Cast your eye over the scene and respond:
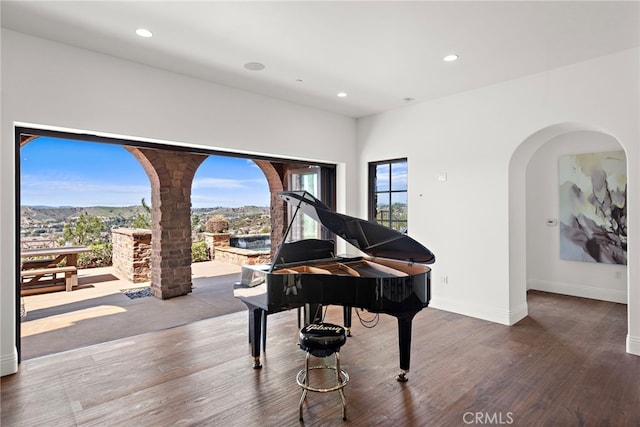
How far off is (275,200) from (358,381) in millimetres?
4915

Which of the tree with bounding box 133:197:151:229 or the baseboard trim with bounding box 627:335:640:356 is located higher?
the tree with bounding box 133:197:151:229

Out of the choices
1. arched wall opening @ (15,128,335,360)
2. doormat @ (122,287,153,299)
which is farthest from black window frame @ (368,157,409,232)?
doormat @ (122,287,153,299)

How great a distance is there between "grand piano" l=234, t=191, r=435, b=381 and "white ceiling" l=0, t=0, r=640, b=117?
1440 millimetres

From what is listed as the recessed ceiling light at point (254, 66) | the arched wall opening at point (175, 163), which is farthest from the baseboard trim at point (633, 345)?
the recessed ceiling light at point (254, 66)

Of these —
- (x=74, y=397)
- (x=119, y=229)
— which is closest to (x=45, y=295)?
(x=119, y=229)

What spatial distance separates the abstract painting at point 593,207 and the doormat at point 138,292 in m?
6.69

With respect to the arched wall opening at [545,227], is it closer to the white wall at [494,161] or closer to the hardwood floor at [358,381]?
the white wall at [494,161]

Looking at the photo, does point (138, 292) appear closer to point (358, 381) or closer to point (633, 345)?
point (358, 381)

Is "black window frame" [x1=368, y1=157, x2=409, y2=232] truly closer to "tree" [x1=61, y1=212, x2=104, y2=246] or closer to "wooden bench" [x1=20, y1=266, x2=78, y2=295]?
"tree" [x1=61, y1=212, x2=104, y2=246]

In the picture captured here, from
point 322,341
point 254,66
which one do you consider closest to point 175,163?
point 254,66

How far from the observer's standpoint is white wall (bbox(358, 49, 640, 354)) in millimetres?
3512

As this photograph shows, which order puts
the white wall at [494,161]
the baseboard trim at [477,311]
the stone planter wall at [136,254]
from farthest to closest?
the stone planter wall at [136,254] < the baseboard trim at [477,311] < the white wall at [494,161]

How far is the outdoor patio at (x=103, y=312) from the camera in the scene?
3893 mm

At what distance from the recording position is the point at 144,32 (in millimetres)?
3051
